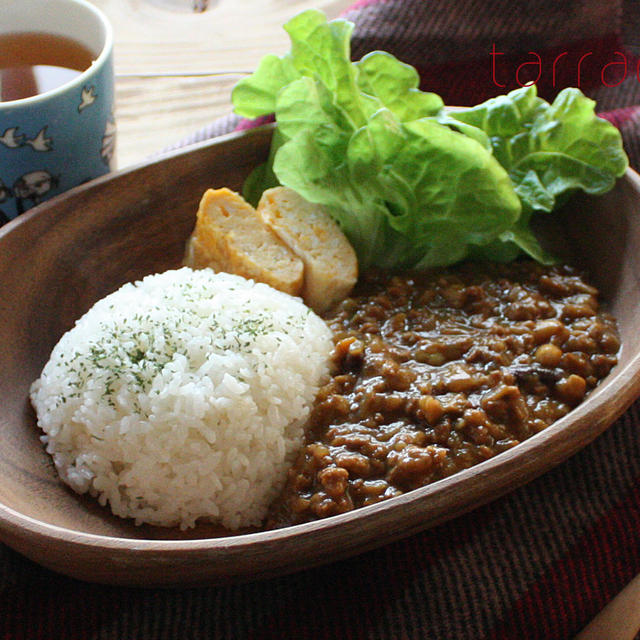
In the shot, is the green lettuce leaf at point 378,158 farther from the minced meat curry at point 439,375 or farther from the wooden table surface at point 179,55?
the wooden table surface at point 179,55

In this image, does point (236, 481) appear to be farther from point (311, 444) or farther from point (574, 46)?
point (574, 46)

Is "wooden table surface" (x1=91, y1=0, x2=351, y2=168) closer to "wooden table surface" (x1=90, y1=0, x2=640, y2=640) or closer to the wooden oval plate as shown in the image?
"wooden table surface" (x1=90, y1=0, x2=640, y2=640)

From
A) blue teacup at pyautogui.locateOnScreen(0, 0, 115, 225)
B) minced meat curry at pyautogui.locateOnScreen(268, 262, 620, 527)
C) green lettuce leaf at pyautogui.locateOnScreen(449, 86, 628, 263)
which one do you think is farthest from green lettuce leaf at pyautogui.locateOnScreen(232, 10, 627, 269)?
blue teacup at pyautogui.locateOnScreen(0, 0, 115, 225)

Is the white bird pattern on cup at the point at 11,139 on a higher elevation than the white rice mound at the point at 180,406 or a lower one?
higher

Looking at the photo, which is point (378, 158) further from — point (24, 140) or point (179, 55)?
point (179, 55)

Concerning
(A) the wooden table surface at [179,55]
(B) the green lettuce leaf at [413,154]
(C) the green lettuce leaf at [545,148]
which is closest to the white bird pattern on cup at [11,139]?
(B) the green lettuce leaf at [413,154]

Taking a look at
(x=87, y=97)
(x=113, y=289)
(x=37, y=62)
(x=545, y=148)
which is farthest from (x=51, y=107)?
(x=545, y=148)
